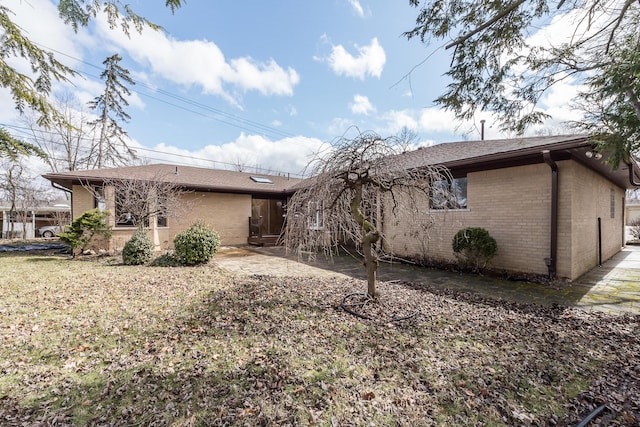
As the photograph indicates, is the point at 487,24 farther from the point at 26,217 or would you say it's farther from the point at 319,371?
the point at 26,217

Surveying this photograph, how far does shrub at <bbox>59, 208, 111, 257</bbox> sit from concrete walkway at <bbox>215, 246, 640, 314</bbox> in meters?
4.32

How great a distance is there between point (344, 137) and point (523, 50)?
12.0 feet

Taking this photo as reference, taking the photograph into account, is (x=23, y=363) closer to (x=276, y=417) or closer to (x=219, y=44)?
(x=276, y=417)

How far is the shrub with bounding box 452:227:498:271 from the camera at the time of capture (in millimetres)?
6773

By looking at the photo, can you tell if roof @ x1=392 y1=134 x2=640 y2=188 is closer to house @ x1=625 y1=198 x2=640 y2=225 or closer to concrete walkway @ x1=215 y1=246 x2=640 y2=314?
concrete walkway @ x1=215 y1=246 x2=640 y2=314

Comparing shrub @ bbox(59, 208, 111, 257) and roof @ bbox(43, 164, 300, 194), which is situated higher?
roof @ bbox(43, 164, 300, 194)

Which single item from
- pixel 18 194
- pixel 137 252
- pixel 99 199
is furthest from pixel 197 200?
pixel 18 194

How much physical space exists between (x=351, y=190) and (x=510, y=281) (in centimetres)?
498

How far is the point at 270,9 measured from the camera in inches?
343

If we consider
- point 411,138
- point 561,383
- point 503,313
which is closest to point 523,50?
point 411,138

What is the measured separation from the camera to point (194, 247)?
25.1 ft

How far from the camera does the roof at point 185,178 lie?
31.9 ft

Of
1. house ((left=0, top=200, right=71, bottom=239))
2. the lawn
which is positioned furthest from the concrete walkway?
house ((left=0, top=200, right=71, bottom=239))

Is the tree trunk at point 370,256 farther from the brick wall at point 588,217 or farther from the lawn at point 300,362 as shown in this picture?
the brick wall at point 588,217
